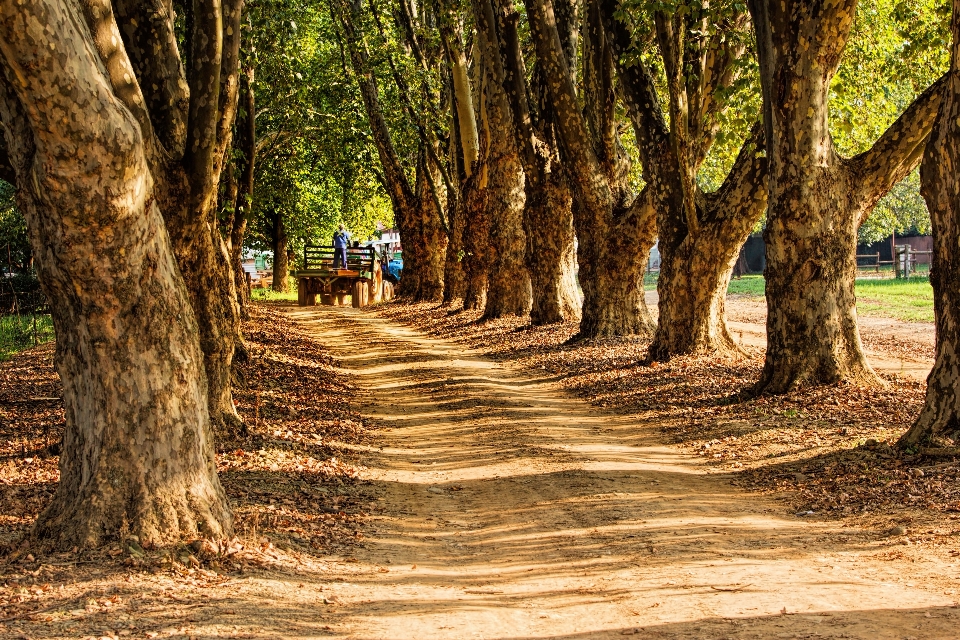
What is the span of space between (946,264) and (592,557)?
3.82 metres

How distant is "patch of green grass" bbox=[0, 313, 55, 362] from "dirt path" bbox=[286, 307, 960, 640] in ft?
35.0

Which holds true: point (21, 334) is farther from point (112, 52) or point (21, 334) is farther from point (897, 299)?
point (897, 299)

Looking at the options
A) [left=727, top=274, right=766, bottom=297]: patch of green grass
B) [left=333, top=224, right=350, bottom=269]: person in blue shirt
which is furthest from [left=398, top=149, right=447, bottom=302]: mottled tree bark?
[left=727, top=274, right=766, bottom=297]: patch of green grass

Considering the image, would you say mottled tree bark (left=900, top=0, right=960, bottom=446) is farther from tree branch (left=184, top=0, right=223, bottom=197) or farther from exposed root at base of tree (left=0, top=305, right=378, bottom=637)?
tree branch (left=184, top=0, right=223, bottom=197)

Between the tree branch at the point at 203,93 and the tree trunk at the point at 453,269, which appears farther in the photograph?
the tree trunk at the point at 453,269

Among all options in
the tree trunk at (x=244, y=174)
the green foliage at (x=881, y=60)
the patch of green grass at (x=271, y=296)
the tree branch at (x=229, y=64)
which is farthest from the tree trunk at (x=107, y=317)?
the patch of green grass at (x=271, y=296)

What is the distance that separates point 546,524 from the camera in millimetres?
7016

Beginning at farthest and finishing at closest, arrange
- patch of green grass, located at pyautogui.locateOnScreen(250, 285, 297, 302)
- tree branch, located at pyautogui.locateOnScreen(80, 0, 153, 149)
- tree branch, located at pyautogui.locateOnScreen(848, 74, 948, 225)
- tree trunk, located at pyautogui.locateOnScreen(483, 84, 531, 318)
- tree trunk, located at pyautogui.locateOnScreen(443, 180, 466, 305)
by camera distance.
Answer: patch of green grass, located at pyautogui.locateOnScreen(250, 285, 297, 302) → tree trunk, located at pyautogui.locateOnScreen(443, 180, 466, 305) → tree trunk, located at pyautogui.locateOnScreen(483, 84, 531, 318) → tree branch, located at pyautogui.locateOnScreen(848, 74, 948, 225) → tree branch, located at pyautogui.locateOnScreen(80, 0, 153, 149)

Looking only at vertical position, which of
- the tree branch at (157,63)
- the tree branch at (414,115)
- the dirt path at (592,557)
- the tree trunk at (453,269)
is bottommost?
the dirt path at (592,557)

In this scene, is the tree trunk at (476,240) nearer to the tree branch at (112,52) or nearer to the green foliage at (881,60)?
the green foliage at (881,60)

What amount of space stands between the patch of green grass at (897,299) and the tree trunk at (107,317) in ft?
71.8

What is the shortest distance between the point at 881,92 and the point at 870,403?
879 centimetres

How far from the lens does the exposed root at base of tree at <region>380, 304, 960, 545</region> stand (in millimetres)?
7121

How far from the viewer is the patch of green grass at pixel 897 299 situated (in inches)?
1017
